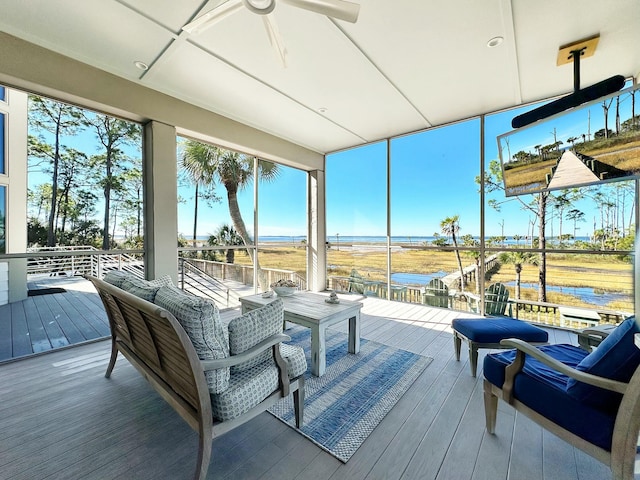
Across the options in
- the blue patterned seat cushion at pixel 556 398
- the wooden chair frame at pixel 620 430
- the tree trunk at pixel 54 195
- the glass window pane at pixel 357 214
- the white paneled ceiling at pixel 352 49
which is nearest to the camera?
the wooden chair frame at pixel 620 430

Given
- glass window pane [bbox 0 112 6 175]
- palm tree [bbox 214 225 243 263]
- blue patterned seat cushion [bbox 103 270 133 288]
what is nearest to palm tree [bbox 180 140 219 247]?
palm tree [bbox 214 225 243 263]

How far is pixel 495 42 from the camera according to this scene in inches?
98.1

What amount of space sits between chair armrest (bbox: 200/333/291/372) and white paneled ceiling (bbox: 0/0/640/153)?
2466 millimetres

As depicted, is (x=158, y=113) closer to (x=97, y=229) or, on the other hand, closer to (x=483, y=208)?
(x=97, y=229)

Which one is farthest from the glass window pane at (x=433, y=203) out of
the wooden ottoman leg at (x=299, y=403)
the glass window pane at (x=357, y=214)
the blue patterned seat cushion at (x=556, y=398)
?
the wooden ottoman leg at (x=299, y=403)

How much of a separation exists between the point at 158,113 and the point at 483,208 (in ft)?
15.4

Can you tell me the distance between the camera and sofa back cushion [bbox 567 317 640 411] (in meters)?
1.18

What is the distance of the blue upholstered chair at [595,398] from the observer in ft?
3.69

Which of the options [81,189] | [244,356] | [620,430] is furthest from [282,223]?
[620,430]

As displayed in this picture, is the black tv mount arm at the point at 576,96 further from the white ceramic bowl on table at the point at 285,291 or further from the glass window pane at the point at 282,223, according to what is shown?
the glass window pane at the point at 282,223

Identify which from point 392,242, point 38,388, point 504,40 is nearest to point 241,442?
point 38,388

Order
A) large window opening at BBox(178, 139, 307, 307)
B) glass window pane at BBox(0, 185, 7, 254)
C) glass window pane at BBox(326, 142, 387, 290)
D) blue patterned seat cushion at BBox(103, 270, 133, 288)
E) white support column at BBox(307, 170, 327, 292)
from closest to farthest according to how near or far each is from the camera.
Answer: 1. blue patterned seat cushion at BBox(103, 270, 133, 288)
2. glass window pane at BBox(0, 185, 7, 254)
3. large window opening at BBox(178, 139, 307, 307)
4. glass window pane at BBox(326, 142, 387, 290)
5. white support column at BBox(307, 170, 327, 292)

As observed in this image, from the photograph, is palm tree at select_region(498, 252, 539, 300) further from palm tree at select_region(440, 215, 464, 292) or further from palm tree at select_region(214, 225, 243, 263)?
palm tree at select_region(214, 225, 243, 263)

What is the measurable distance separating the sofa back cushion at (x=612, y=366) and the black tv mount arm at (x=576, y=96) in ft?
6.87
